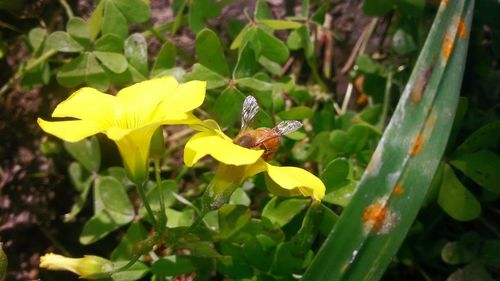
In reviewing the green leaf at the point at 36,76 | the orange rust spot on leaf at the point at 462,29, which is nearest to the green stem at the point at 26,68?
the green leaf at the point at 36,76

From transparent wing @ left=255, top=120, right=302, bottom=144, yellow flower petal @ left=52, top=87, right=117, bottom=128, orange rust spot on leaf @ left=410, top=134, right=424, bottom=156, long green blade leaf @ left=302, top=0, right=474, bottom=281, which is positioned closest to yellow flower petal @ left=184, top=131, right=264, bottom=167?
transparent wing @ left=255, top=120, right=302, bottom=144

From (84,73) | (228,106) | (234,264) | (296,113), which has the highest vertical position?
(84,73)

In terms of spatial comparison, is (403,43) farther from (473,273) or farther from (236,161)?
(236,161)

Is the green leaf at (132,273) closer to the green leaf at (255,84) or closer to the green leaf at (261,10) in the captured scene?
the green leaf at (255,84)

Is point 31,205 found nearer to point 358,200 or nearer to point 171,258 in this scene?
point 171,258

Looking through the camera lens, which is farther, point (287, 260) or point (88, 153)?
point (88, 153)

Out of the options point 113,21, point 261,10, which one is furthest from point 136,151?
point 261,10

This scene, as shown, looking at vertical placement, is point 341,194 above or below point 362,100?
above

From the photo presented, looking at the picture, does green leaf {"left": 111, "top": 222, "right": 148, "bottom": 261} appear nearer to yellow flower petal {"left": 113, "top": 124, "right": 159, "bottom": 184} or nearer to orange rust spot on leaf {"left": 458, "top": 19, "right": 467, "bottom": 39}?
yellow flower petal {"left": 113, "top": 124, "right": 159, "bottom": 184}
